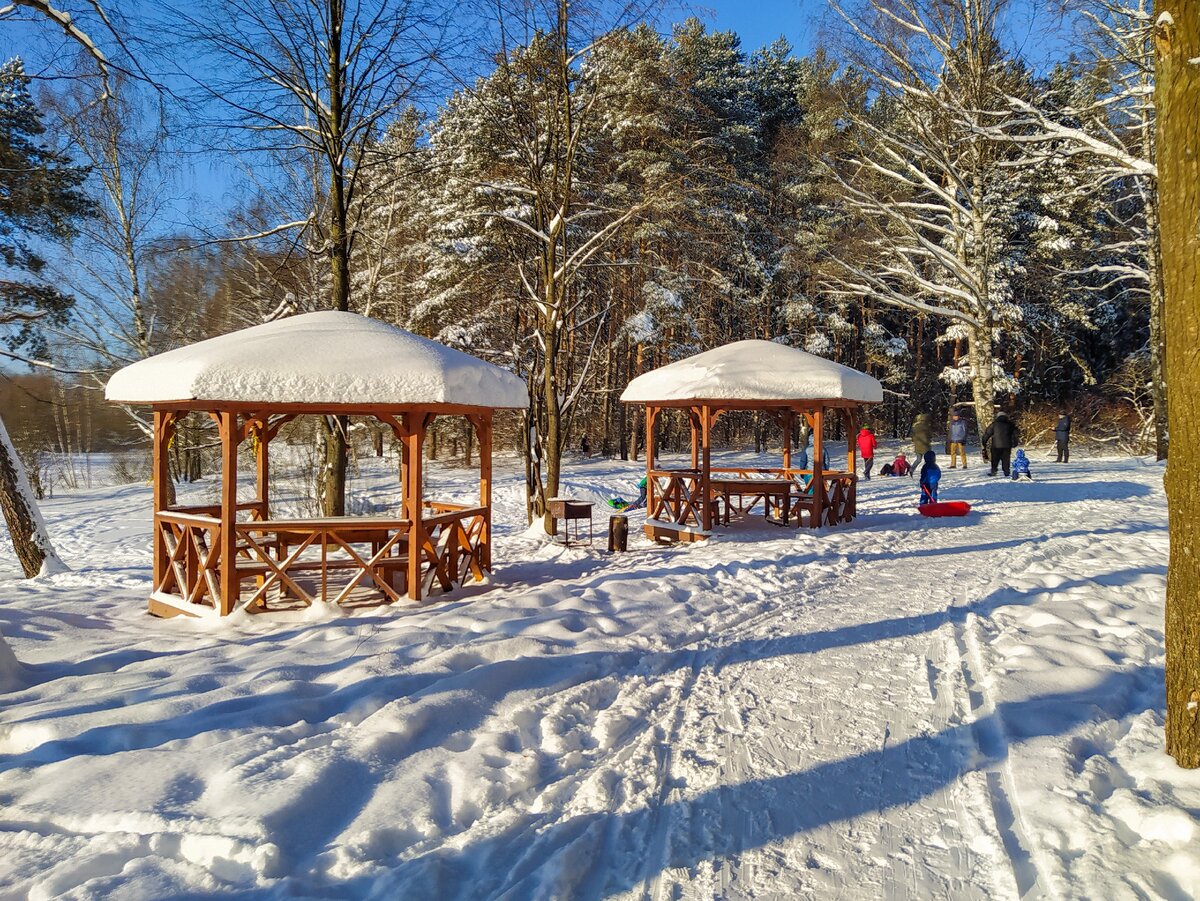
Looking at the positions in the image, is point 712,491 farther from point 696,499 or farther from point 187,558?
point 187,558

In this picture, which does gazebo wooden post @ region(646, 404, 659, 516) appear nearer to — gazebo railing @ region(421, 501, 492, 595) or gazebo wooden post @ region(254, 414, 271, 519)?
gazebo railing @ region(421, 501, 492, 595)

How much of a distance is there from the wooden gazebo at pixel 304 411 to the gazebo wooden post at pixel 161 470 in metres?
0.01

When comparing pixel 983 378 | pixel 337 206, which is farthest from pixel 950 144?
pixel 337 206

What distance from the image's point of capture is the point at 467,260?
23250 mm

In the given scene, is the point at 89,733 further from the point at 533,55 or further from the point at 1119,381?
the point at 1119,381

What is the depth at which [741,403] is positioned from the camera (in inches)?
520

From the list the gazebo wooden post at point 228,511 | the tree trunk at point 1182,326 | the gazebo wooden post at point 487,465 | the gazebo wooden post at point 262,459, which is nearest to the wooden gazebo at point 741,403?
the gazebo wooden post at point 487,465

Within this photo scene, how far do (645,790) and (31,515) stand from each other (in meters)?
10.5

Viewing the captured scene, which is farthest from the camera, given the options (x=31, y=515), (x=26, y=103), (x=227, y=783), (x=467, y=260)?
(x=467, y=260)

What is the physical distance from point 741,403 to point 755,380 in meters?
1.60

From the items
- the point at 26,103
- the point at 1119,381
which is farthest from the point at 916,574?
the point at 1119,381

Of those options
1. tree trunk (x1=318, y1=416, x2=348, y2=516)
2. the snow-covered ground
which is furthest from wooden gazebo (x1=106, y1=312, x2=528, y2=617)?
tree trunk (x1=318, y1=416, x2=348, y2=516)

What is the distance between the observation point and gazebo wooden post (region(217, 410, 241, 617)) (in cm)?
704

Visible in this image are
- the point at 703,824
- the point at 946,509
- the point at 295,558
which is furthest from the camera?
the point at 946,509
